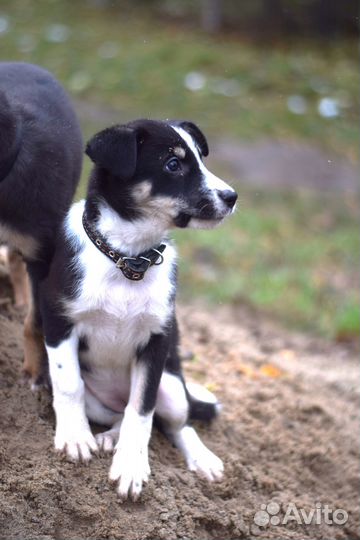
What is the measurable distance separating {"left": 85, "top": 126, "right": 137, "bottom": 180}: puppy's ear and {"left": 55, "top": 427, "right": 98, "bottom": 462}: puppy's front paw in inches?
45.7

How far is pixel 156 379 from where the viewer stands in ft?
11.8

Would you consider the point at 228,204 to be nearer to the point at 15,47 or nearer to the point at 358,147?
the point at 358,147

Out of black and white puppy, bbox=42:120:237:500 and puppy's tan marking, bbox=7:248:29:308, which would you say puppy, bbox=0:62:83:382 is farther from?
puppy's tan marking, bbox=7:248:29:308

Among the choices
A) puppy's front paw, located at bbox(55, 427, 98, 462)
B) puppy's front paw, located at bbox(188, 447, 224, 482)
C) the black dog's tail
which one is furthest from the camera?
the black dog's tail

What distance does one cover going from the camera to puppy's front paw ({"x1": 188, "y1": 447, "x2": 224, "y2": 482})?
156 inches

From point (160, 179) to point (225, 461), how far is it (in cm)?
156

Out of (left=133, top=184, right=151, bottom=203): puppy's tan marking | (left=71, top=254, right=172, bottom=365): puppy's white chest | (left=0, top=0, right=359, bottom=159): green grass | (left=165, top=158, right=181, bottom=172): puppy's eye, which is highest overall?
(left=165, top=158, right=181, bottom=172): puppy's eye

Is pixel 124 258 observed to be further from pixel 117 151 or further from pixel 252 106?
pixel 252 106

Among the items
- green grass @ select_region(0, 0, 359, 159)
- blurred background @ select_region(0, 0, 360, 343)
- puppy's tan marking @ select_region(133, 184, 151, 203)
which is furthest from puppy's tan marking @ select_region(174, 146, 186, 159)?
green grass @ select_region(0, 0, 359, 159)

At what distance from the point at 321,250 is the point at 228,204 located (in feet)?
19.5

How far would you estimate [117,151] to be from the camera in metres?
3.35

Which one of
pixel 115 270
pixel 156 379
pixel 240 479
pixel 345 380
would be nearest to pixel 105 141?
pixel 115 270

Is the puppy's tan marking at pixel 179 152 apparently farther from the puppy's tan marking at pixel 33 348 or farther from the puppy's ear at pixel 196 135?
the puppy's tan marking at pixel 33 348

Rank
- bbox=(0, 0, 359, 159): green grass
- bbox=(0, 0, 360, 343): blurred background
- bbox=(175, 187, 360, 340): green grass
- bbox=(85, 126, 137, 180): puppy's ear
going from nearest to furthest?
bbox=(85, 126, 137, 180): puppy's ear < bbox=(175, 187, 360, 340): green grass < bbox=(0, 0, 360, 343): blurred background < bbox=(0, 0, 359, 159): green grass
